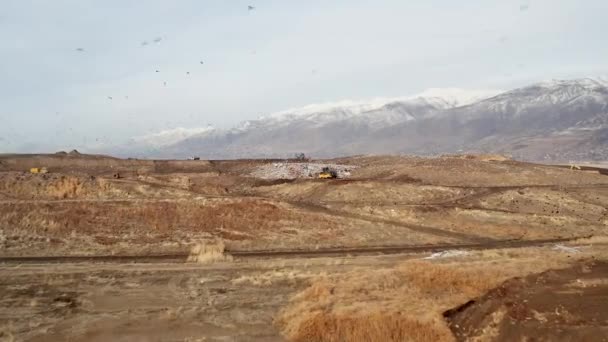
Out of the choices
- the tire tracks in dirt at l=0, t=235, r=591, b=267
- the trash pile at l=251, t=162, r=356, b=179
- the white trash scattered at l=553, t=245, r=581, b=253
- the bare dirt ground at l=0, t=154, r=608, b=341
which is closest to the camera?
the bare dirt ground at l=0, t=154, r=608, b=341

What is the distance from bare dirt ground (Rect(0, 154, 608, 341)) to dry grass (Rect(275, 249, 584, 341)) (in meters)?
0.08

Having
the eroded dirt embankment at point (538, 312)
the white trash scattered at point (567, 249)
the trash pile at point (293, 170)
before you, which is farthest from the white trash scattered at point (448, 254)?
the trash pile at point (293, 170)

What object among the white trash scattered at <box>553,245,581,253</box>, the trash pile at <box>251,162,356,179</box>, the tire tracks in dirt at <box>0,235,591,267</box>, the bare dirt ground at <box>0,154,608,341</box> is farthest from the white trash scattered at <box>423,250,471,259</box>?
the trash pile at <box>251,162,356,179</box>

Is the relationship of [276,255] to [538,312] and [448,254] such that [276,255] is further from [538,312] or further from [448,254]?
[538,312]

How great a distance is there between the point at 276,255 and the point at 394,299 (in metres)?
13.8

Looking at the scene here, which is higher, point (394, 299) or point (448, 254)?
point (394, 299)

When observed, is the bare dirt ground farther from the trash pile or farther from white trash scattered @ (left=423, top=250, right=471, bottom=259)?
the trash pile

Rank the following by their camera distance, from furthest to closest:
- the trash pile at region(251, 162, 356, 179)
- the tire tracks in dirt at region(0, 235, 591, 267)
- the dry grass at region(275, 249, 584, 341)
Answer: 1. the trash pile at region(251, 162, 356, 179)
2. the tire tracks in dirt at region(0, 235, 591, 267)
3. the dry grass at region(275, 249, 584, 341)

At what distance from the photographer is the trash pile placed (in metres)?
79.9

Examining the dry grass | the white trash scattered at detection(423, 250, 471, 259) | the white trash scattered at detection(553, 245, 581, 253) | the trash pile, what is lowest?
the white trash scattered at detection(553, 245, 581, 253)

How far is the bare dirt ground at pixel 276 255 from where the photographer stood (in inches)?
846

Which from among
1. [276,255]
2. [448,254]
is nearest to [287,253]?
[276,255]

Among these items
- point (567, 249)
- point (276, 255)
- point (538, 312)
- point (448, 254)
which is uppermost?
point (538, 312)

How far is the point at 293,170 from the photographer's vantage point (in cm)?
8244
